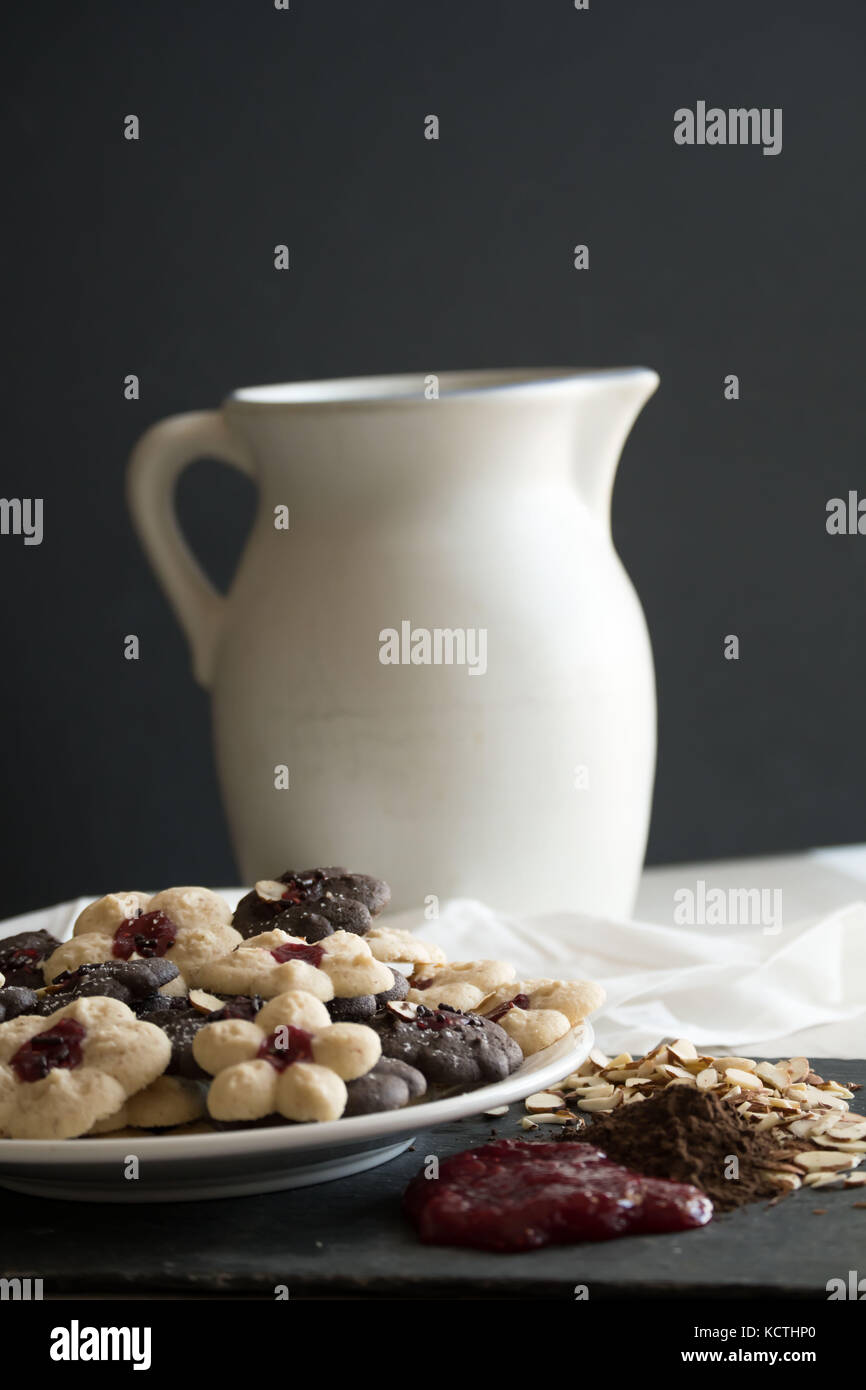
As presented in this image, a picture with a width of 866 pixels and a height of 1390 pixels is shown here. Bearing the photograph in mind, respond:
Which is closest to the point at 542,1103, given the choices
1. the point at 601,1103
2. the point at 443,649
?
the point at 601,1103

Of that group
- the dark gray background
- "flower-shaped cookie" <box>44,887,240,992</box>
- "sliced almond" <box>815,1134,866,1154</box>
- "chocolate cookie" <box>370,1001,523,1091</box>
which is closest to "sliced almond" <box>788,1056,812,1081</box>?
"sliced almond" <box>815,1134,866,1154</box>

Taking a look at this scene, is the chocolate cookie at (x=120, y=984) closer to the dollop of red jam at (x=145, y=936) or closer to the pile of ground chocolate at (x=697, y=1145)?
the dollop of red jam at (x=145, y=936)

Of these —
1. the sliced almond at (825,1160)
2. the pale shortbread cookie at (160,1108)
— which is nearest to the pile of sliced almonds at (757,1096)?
the sliced almond at (825,1160)

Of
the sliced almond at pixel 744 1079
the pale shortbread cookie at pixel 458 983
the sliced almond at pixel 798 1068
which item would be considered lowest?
the sliced almond at pixel 798 1068

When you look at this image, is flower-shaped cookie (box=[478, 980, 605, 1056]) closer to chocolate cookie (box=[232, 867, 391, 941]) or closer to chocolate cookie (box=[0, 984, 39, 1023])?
chocolate cookie (box=[232, 867, 391, 941])

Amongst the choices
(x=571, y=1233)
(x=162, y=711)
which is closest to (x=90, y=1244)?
(x=571, y=1233)

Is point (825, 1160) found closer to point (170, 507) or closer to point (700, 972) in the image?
point (700, 972)
